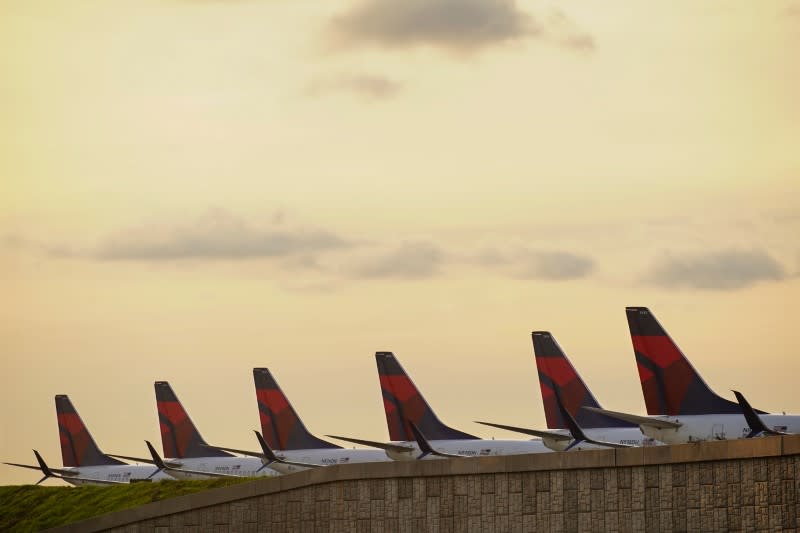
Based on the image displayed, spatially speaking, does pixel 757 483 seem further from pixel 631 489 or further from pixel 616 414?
pixel 616 414

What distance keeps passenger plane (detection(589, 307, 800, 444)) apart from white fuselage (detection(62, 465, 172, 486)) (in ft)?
143

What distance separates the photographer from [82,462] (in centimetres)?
10844

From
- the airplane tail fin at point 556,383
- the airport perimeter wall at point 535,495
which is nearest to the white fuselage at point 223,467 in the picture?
the airplane tail fin at point 556,383

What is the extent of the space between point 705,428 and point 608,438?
33.7ft

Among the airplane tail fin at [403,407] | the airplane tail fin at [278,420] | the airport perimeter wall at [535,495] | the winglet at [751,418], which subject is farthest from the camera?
the airplane tail fin at [278,420]

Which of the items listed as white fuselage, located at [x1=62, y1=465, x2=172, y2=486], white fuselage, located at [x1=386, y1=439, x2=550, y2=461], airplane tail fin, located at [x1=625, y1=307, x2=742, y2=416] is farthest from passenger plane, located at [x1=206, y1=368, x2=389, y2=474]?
airplane tail fin, located at [x1=625, y1=307, x2=742, y2=416]

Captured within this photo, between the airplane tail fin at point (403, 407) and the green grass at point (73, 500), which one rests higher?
the airplane tail fin at point (403, 407)

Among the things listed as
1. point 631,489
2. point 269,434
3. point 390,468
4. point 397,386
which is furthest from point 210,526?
point 269,434

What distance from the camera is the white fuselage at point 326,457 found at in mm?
88250

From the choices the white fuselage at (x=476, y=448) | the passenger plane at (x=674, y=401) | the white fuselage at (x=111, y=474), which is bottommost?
the white fuselage at (x=111, y=474)

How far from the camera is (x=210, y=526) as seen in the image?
4959 cm

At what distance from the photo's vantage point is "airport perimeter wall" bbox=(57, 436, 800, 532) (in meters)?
31.2

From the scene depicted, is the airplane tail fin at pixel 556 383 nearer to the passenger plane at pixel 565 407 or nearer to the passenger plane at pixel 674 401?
the passenger plane at pixel 565 407

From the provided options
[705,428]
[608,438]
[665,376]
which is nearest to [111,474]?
[608,438]
